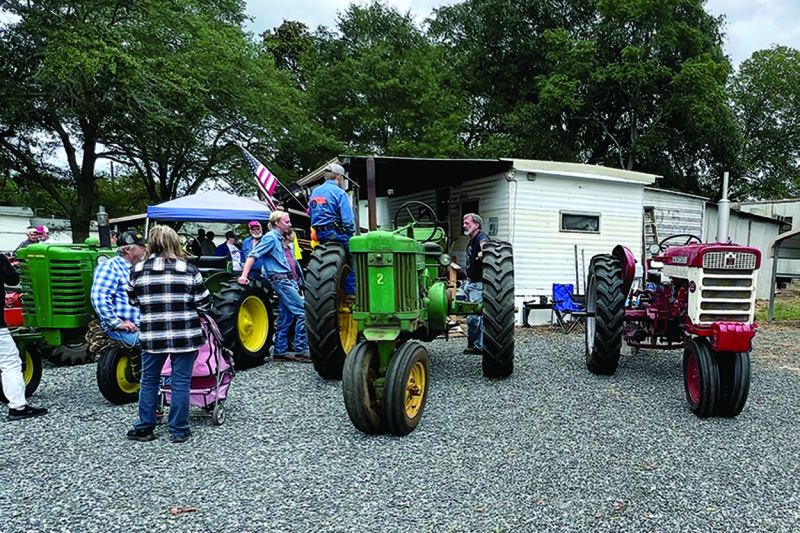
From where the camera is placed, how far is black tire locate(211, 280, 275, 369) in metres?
5.30

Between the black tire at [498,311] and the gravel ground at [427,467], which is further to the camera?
the black tire at [498,311]

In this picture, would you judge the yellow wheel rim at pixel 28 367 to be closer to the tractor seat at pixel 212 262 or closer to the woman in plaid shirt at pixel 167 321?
the woman in plaid shirt at pixel 167 321

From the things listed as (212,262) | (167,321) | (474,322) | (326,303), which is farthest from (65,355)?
(474,322)

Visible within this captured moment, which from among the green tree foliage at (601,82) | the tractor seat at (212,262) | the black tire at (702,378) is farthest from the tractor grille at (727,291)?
the green tree foliage at (601,82)

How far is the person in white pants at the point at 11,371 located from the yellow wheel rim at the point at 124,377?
2.00 feet

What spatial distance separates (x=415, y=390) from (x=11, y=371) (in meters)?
3.08

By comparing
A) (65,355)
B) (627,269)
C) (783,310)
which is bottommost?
(783,310)

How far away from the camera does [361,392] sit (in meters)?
3.48

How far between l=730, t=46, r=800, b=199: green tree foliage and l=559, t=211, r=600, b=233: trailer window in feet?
49.5

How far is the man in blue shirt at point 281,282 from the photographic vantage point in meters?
5.65

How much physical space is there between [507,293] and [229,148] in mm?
15891

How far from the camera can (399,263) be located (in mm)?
3764

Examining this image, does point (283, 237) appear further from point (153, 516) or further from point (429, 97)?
point (429, 97)

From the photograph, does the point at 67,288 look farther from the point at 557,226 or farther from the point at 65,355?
the point at 557,226
